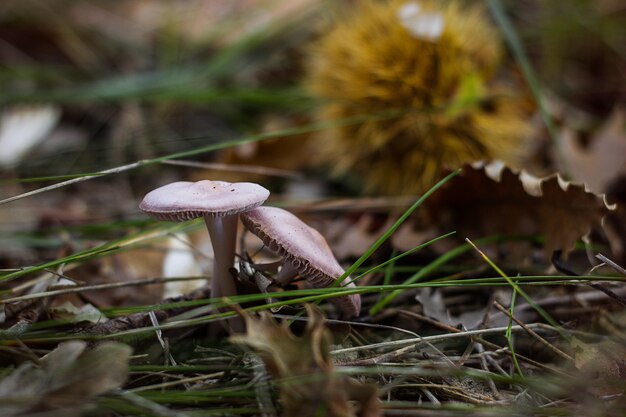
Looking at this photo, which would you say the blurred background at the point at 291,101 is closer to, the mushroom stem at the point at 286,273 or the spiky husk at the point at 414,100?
the spiky husk at the point at 414,100

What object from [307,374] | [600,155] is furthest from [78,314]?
[600,155]

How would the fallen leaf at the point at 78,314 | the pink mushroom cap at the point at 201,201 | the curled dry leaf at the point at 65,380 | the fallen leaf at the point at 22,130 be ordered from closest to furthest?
the curled dry leaf at the point at 65,380 < the pink mushroom cap at the point at 201,201 < the fallen leaf at the point at 78,314 < the fallen leaf at the point at 22,130

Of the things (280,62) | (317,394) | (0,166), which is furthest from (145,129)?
(317,394)

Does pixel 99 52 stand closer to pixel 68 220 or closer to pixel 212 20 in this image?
pixel 212 20

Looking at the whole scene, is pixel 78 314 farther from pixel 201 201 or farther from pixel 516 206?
pixel 516 206

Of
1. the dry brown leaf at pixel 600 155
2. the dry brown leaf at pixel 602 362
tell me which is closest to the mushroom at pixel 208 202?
the dry brown leaf at pixel 602 362

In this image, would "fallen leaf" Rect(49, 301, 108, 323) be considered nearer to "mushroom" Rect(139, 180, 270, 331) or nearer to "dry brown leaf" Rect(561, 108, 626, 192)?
"mushroom" Rect(139, 180, 270, 331)
